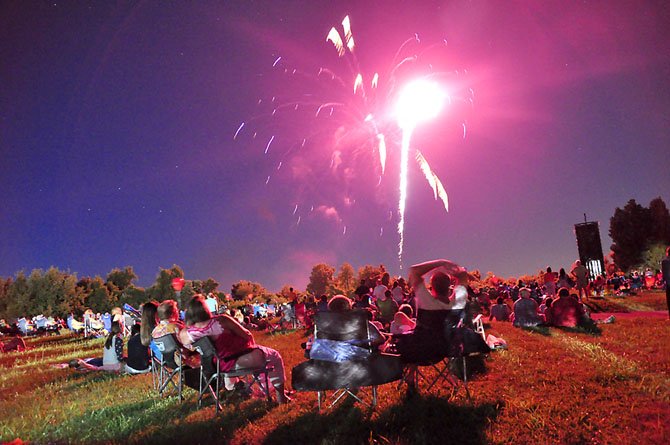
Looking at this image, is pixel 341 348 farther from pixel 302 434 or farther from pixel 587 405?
pixel 587 405

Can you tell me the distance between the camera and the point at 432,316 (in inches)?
228

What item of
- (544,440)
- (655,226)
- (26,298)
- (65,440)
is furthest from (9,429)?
(655,226)

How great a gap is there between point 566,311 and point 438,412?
933 cm

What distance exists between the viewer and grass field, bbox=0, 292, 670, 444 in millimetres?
4508

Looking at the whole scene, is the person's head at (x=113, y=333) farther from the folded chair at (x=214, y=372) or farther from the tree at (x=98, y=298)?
the tree at (x=98, y=298)

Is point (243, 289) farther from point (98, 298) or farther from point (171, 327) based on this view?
point (171, 327)

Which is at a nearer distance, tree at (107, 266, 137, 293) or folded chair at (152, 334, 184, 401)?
folded chair at (152, 334, 184, 401)

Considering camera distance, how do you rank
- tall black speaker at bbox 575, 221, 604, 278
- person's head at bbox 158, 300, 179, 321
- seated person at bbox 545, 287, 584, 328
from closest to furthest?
person's head at bbox 158, 300, 179, 321, seated person at bbox 545, 287, 584, 328, tall black speaker at bbox 575, 221, 604, 278

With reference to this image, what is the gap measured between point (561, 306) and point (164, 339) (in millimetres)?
11003

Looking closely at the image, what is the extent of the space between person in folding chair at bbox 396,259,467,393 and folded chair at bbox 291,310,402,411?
1.01 ft

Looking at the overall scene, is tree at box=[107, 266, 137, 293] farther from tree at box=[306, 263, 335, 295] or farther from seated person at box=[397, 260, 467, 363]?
seated person at box=[397, 260, 467, 363]

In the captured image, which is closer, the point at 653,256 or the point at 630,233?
the point at 653,256

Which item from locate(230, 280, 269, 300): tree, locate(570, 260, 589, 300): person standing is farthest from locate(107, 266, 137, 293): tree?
locate(570, 260, 589, 300): person standing

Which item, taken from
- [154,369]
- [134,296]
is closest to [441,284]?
[154,369]
